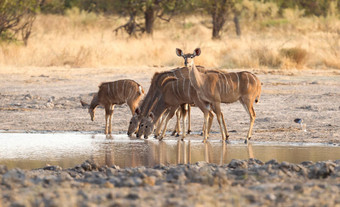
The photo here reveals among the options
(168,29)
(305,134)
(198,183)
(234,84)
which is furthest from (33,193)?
(168,29)

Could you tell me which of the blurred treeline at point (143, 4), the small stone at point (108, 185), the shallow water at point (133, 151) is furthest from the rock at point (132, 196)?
the blurred treeline at point (143, 4)

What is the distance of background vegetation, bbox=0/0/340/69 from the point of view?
19484 mm

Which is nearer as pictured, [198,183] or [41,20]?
[198,183]

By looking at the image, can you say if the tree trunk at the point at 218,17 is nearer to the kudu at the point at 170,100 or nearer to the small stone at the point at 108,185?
the kudu at the point at 170,100

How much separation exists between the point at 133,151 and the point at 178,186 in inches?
131

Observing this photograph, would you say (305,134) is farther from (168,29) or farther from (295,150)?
(168,29)

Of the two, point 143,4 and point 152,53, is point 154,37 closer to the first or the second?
point 143,4

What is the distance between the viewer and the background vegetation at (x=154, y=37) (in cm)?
1948

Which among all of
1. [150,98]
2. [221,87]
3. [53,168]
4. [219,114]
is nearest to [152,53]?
[150,98]

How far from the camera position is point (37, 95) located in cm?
1436

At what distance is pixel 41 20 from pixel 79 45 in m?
11.3

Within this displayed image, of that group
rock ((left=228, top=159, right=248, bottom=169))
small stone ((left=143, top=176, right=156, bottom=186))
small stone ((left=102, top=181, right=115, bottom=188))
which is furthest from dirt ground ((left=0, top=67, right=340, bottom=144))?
small stone ((left=102, top=181, right=115, bottom=188))

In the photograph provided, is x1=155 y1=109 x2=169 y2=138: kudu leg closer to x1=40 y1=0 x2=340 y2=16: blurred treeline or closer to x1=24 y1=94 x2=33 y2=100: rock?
x1=24 y1=94 x2=33 y2=100: rock

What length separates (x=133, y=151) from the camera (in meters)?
8.83
